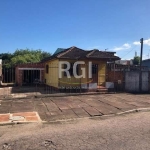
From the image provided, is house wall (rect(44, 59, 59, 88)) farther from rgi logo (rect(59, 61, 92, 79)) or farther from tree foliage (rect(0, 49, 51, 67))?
tree foliage (rect(0, 49, 51, 67))

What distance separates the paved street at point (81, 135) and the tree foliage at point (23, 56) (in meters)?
30.9

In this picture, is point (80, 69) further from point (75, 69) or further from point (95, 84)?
point (95, 84)

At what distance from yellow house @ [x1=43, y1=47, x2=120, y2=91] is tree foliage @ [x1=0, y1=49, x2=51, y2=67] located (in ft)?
64.8

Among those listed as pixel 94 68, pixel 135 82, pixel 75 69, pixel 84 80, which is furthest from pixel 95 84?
pixel 135 82

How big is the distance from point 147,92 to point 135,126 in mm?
12341

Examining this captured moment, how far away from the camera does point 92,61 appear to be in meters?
20.0

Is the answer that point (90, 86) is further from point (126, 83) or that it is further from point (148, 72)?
point (148, 72)

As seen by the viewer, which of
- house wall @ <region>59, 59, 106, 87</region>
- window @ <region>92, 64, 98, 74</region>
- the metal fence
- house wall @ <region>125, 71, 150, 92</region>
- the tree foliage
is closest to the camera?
the metal fence

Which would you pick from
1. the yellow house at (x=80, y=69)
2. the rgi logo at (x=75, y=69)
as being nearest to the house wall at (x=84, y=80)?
the yellow house at (x=80, y=69)

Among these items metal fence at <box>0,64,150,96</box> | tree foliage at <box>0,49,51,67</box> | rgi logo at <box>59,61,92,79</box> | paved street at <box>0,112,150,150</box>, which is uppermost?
tree foliage at <box>0,49,51,67</box>

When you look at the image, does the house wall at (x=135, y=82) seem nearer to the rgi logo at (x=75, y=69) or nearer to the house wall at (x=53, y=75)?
the rgi logo at (x=75, y=69)

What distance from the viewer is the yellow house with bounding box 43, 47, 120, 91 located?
64.2 ft

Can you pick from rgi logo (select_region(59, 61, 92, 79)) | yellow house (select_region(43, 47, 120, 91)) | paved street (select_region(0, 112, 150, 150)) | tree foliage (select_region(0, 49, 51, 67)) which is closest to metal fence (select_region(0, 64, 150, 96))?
yellow house (select_region(43, 47, 120, 91))

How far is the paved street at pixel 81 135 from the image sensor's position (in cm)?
597
